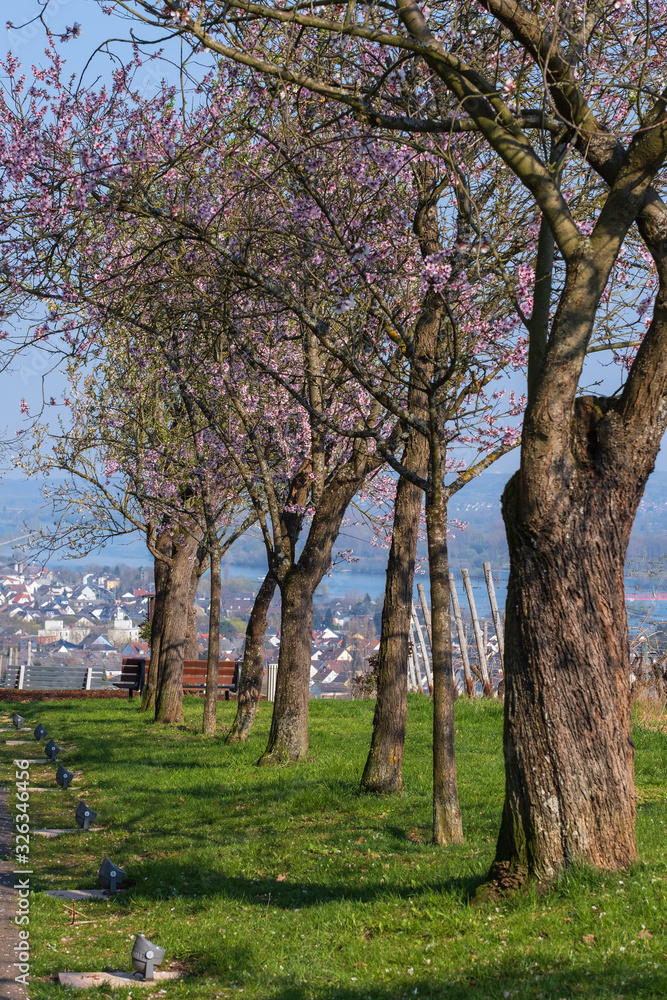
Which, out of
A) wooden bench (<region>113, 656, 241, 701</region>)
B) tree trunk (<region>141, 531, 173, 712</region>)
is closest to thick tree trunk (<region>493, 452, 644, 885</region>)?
tree trunk (<region>141, 531, 173, 712</region>)

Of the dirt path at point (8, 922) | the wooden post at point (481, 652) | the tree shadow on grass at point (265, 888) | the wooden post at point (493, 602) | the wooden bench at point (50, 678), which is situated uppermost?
the wooden post at point (493, 602)

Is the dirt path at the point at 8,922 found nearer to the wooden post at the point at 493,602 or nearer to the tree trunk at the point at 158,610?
the wooden post at the point at 493,602

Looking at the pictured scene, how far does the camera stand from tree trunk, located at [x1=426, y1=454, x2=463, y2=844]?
26.8 ft

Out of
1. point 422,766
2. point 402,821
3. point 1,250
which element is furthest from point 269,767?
point 1,250

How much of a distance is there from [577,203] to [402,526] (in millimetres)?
4402

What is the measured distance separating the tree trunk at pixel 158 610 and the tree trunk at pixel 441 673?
46.1 feet

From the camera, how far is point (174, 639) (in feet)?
65.3

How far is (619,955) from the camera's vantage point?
15.5 ft

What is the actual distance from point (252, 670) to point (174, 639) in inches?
194

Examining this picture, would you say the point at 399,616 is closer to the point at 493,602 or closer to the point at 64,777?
the point at 64,777

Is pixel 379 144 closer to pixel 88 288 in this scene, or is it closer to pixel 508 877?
pixel 88 288

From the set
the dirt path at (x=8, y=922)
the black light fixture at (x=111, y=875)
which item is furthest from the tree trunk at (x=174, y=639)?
the black light fixture at (x=111, y=875)

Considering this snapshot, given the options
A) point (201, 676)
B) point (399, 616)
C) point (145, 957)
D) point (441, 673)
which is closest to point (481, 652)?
point (399, 616)

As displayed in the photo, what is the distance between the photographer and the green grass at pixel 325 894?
16.5 feet
